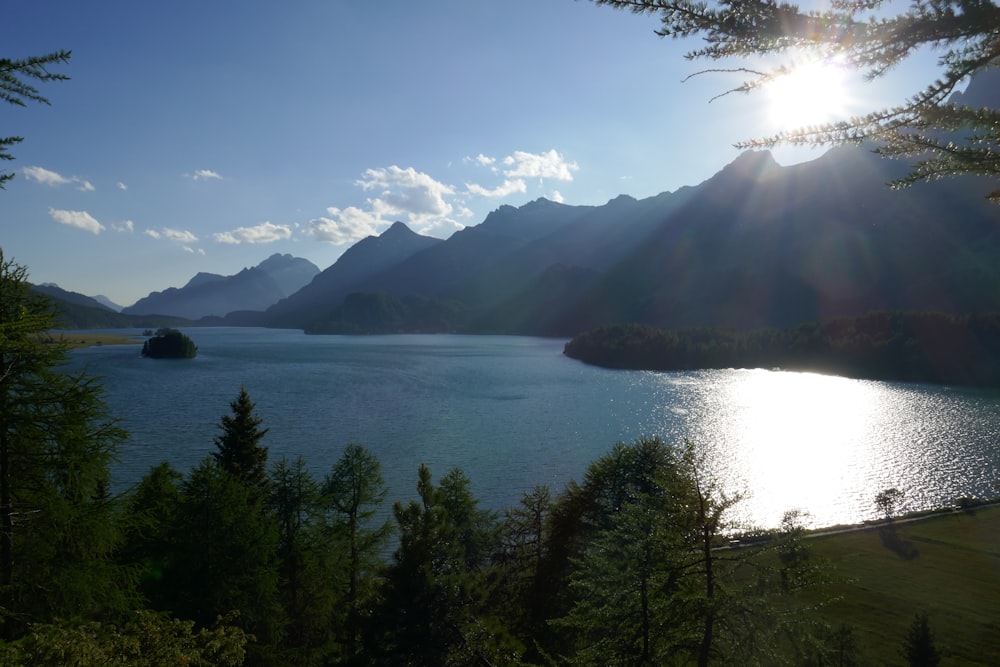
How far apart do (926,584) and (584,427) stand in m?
39.5

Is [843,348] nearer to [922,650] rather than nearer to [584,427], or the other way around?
[584,427]

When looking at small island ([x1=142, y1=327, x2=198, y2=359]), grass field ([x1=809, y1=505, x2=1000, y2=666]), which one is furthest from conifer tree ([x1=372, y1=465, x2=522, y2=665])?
small island ([x1=142, y1=327, x2=198, y2=359])

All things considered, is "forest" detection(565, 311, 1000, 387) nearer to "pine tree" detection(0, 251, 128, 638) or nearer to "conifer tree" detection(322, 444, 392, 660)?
"conifer tree" detection(322, 444, 392, 660)

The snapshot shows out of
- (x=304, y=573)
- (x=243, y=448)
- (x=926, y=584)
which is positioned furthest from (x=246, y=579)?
(x=926, y=584)

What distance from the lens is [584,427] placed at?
6806 cm

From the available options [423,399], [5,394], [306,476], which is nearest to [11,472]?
[5,394]

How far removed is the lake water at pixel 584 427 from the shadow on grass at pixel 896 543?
14.4 feet

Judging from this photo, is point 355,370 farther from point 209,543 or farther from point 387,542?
point 209,543

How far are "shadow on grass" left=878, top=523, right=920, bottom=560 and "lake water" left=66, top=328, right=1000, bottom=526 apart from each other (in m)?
4.40

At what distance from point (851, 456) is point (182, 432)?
76278 mm

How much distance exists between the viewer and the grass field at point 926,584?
82.6 ft

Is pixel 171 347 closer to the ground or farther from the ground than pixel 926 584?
farther from the ground

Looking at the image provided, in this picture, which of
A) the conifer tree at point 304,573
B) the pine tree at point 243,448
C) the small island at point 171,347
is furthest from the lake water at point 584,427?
the small island at point 171,347

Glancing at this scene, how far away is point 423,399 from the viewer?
86.5 m
